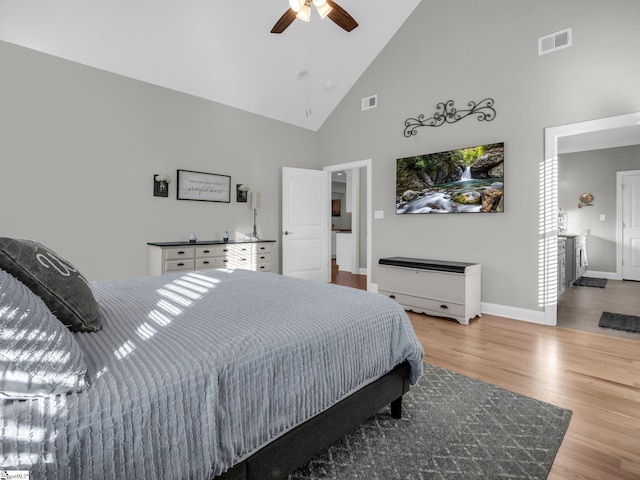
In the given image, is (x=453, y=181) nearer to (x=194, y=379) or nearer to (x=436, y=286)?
(x=436, y=286)

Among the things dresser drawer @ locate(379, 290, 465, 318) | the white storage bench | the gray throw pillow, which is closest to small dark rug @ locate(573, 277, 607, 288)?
the white storage bench

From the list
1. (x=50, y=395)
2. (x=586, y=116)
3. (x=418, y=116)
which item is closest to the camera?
(x=50, y=395)

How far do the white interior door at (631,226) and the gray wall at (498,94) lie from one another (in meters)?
4.04

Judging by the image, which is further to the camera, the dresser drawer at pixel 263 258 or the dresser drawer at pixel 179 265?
the dresser drawer at pixel 263 258

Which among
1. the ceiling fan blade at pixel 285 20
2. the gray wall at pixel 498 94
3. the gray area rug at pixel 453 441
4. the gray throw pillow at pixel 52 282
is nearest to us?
the gray throw pillow at pixel 52 282

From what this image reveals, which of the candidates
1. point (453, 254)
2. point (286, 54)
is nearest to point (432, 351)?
point (453, 254)

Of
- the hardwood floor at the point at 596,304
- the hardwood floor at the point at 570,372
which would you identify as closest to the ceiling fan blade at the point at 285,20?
the hardwood floor at the point at 570,372

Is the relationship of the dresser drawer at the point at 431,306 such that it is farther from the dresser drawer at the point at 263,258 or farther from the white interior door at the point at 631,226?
the white interior door at the point at 631,226

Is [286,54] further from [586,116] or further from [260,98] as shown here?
[586,116]

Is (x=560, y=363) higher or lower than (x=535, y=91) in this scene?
lower

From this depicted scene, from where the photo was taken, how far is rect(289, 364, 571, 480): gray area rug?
1431 millimetres

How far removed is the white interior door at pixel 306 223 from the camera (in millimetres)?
5348

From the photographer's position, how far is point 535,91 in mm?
3539

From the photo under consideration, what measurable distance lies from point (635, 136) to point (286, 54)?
5.78 metres
